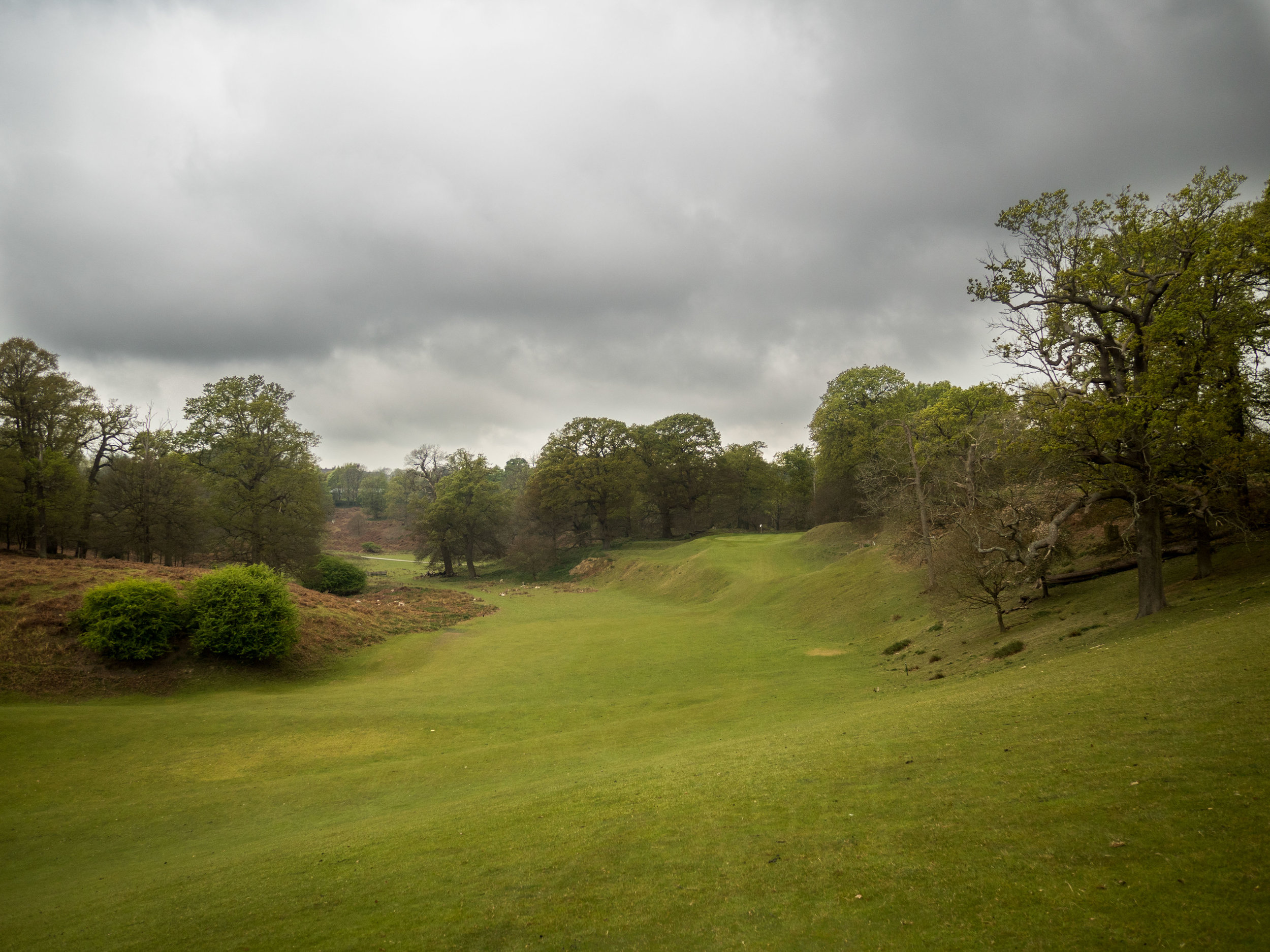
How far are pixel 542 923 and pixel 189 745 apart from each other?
2027 centimetres

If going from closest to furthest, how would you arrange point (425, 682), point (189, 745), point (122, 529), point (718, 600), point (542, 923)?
1. point (542, 923)
2. point (189, 745)
3. point (425, 682)
4. point (122, 529)
5. point (718, 600)

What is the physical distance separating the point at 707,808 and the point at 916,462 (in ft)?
117

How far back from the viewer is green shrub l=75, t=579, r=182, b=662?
93.5ft

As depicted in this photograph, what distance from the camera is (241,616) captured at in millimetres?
30953

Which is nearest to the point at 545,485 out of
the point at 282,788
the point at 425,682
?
the point at 425,682

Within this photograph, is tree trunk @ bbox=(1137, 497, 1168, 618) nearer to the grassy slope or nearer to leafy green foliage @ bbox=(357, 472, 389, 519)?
the grassy slope

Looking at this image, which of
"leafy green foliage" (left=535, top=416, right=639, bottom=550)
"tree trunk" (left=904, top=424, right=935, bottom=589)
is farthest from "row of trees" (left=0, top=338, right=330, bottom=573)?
"tree trunk" (left=904, top=424, right=935, bottom=589)

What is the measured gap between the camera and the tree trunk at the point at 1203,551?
21422 millimetres

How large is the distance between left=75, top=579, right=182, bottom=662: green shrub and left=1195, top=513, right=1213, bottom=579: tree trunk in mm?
43557

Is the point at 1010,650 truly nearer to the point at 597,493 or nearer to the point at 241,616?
the point at 241,616

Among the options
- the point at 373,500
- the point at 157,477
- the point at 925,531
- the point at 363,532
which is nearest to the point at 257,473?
the point at 157,477

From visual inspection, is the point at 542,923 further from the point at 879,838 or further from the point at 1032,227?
the point at 1032,227

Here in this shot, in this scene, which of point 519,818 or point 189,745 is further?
point 189,745

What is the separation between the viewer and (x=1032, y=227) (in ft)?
64.2
